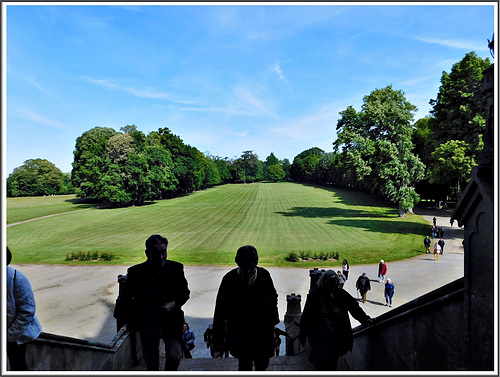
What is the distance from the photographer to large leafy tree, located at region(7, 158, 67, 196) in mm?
57272

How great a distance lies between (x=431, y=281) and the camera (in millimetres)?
13859

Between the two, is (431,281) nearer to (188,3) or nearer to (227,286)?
(227,286)

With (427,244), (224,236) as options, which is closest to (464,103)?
(427,244)

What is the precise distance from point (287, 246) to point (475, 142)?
715 inches

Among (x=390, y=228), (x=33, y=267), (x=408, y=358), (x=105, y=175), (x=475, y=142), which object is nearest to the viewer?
(x=408, y=358)

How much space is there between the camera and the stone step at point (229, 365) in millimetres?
4793

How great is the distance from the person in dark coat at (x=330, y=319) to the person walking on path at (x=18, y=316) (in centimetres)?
287

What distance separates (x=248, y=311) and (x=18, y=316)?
7.44 ft

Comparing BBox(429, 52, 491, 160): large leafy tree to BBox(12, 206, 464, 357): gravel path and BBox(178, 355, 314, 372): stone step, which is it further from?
BBox(178, 355, 314, 372): stone step

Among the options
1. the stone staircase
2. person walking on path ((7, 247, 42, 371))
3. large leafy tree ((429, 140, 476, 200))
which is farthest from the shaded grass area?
large leafy tree ((429, 140, 476, 200))

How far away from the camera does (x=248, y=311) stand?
122 inches

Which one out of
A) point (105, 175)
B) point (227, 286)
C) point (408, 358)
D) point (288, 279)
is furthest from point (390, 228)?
point (105, 175)

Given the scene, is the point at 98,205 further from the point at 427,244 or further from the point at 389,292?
the point at 389,292

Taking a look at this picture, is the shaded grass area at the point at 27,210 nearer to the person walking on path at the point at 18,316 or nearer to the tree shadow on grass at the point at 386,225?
the tree shadow on grass at the point at 386,225
